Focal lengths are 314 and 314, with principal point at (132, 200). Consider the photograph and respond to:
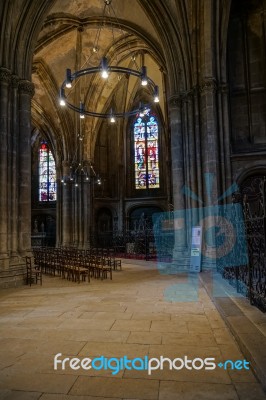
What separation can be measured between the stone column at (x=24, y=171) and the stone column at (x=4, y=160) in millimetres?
586

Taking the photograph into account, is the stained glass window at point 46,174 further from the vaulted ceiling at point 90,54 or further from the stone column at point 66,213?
the stone column at point 66,213

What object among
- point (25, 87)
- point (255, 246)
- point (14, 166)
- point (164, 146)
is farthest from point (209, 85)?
point (164, 146)

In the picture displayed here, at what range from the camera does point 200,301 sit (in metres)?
6.97

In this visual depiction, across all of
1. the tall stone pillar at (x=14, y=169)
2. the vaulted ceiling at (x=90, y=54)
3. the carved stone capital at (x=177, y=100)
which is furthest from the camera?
the vaulted ceiling at (x=90, y=54)

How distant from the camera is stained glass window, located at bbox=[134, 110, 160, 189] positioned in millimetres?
29688

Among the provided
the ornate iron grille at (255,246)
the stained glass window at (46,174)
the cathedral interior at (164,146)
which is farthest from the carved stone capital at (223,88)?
the stained glass window at (46,174)

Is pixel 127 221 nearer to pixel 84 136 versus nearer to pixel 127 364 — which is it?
pixel 84 136

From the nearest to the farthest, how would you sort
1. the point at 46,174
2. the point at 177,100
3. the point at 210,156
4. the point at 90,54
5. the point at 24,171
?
the point at 24,171 → the point at 210,156 → the point at 177,100 → the point at 90,54 → the point at 46,174

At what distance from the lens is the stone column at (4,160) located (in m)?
9.74

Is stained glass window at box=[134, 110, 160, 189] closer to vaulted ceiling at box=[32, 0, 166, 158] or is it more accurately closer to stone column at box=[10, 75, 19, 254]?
vaulted ceiling at box=[32, 0, 166, 158]

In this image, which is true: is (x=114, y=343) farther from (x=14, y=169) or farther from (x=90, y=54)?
(x=90, y=54)

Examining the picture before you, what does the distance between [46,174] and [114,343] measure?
31771 millimetres

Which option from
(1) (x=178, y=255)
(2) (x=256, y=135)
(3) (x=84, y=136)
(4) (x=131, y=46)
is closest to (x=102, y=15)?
(4) (x=131, y=46)

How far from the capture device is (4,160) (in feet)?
32.6
